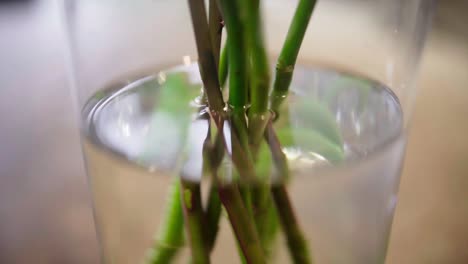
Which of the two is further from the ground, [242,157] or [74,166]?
[242,157]

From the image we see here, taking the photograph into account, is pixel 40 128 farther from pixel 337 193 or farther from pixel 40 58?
pixel 337 193

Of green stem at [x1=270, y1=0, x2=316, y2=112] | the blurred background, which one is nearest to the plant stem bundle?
green stem at [x1=270, y1=0, x2=316, y2=112]

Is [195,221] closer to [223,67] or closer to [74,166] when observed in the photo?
[223,67]

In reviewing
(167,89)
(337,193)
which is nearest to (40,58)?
(167,89)

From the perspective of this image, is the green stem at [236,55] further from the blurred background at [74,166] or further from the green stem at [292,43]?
the blurred background at [74,166]

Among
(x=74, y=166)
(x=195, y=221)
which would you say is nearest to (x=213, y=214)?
(x=195, y=221)

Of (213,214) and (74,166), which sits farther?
(74,166)

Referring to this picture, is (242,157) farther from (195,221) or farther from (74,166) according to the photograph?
(74,166)

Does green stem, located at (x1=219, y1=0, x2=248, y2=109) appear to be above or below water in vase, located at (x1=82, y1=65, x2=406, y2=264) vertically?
above

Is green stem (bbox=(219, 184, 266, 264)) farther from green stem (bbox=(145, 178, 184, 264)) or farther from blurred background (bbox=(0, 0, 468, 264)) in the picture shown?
blurred background (bbox=(0, 0, 468, 264))
